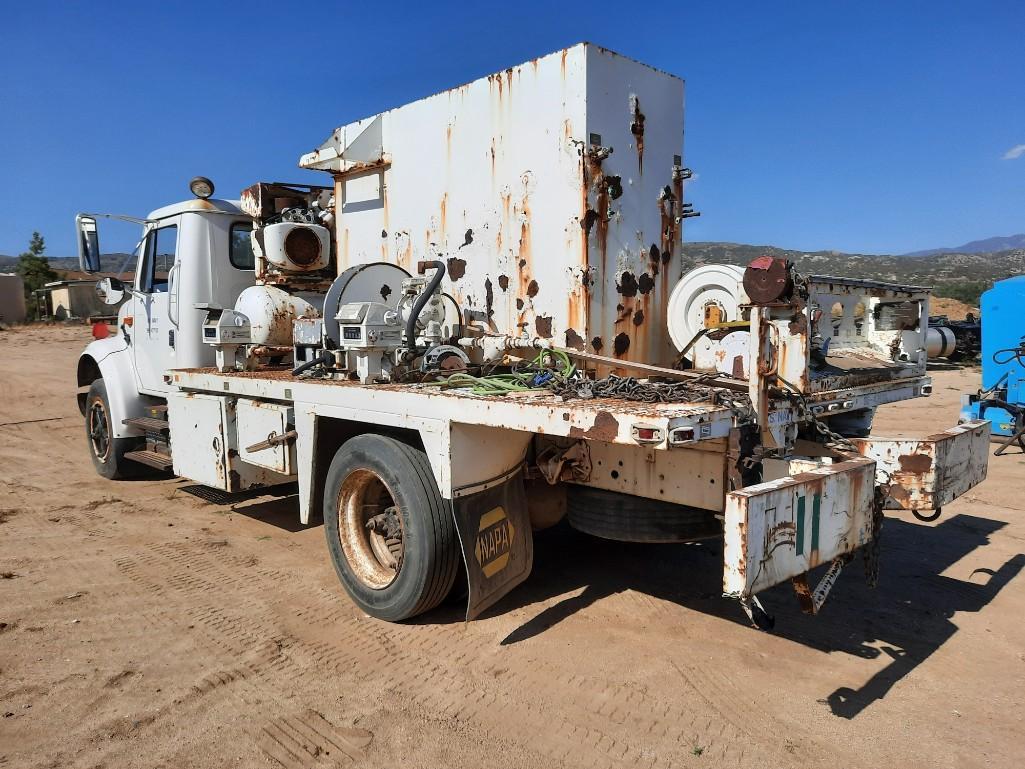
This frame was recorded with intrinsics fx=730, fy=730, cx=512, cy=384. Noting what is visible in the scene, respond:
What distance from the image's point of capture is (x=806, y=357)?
3.27 m

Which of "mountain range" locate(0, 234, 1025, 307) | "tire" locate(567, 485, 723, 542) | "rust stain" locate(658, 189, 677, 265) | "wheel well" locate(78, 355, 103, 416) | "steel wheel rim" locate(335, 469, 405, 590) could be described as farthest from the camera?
"mountain range" locate(0, 234, 1025, 307)

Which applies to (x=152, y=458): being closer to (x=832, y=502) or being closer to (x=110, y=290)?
(x=110, y=290)

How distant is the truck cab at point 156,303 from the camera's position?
635cm

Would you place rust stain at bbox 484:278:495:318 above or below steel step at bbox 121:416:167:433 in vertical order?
above

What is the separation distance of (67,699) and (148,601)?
1103mm

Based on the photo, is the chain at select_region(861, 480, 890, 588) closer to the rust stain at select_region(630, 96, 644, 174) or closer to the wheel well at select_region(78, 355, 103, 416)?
the rust stain at select_region(630, 96, 644, 174)

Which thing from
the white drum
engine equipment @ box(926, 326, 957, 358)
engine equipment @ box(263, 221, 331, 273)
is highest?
engine equipment @ box(263, 221, 331, 273)

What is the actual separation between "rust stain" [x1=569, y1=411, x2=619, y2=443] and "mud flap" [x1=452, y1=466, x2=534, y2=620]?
891 millimetres

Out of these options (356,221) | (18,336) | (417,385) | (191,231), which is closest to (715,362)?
(417,385)

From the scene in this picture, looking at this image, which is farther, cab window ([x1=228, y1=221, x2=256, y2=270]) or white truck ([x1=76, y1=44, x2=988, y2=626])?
cab window ([x1=228, y1=221, x2=256, y2=270])

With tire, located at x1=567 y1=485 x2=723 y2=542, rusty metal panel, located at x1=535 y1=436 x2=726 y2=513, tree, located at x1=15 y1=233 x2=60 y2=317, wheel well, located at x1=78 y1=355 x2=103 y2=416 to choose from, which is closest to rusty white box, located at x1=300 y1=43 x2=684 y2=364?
rusty metal panel, located at x1=535 y1=436 x2=726 y2=513

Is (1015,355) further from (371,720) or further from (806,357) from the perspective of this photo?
(371,720)

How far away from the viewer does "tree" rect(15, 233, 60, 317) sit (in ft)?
142

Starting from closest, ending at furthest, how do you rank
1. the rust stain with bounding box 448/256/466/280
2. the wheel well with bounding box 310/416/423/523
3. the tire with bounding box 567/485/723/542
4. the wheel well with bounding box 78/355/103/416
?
the tire with bounding box 567/485/723/542, the wheel well with bounding box 310/416/423/523, the rust stain with bounding box 448/256/466/280, the wheel well with bounding box 78/355/103/416
